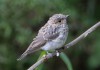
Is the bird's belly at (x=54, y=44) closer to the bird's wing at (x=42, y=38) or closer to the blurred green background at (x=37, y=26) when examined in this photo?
the bird's wing at (x=42, y=38)

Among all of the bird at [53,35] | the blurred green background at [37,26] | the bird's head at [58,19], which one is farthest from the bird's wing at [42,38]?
the blurred green background at [37,26]

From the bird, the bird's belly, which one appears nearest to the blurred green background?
the bird

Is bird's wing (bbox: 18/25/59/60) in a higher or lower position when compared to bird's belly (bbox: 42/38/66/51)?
higher

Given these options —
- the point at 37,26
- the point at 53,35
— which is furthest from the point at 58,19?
the point at 37,26

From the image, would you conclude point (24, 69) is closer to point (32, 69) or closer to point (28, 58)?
point (28, 58)

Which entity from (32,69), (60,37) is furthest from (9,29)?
(32,69)

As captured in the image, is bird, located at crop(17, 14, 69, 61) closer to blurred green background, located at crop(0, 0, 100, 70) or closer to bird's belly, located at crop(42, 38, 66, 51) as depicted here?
bird's belly, located at crop(42, 38, 66, 51)

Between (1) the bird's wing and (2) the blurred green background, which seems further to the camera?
(2) the blurred green background
